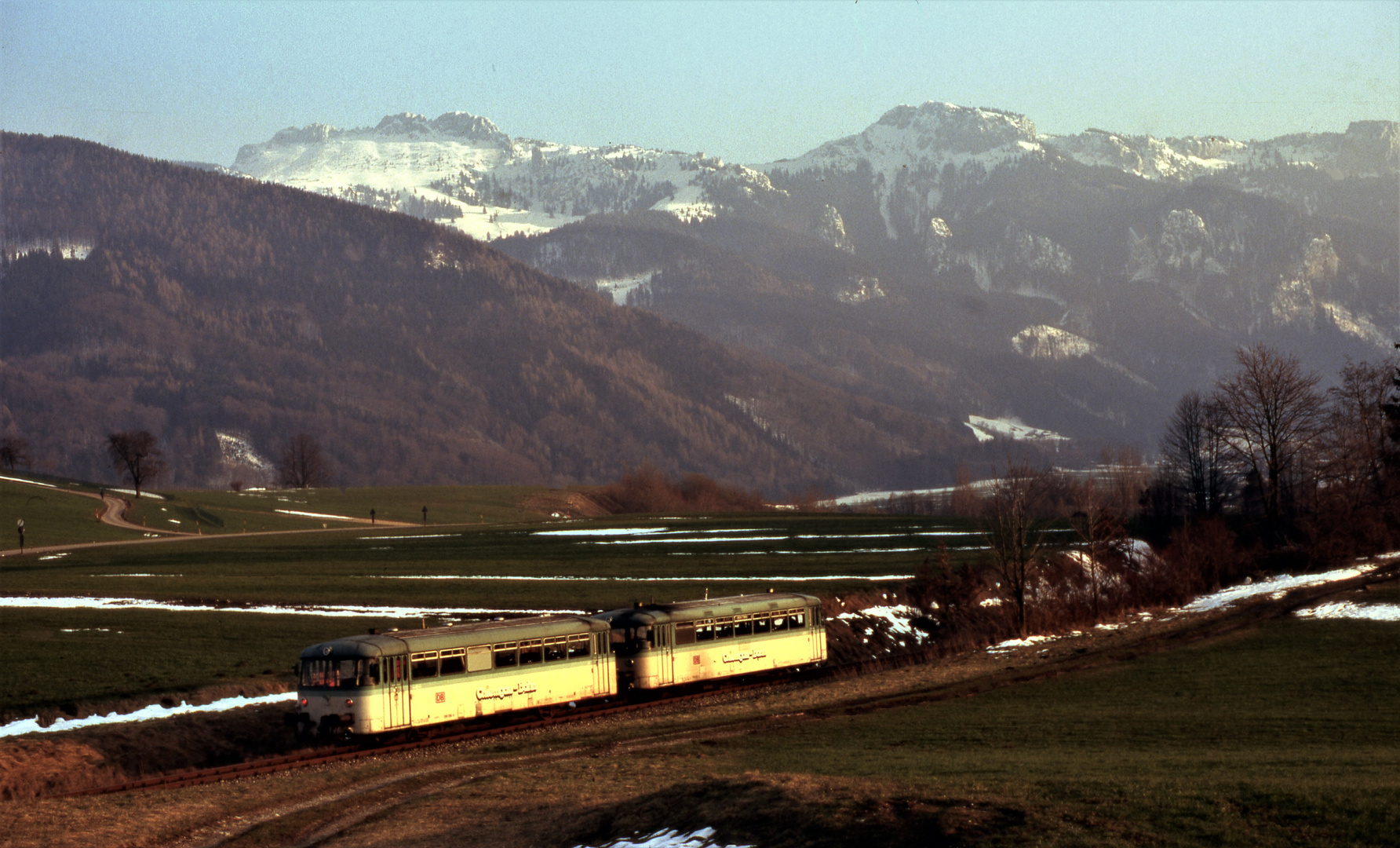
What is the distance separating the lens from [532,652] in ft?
137

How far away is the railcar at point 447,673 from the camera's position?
36750 millimetres

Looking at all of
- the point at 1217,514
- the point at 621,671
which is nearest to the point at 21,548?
the point at 621,671

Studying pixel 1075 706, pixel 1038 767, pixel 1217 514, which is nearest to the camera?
pixel 1038 767

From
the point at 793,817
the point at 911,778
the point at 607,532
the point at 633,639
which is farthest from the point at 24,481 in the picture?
the point at 793,817

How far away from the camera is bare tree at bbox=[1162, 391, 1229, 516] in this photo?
397 ft

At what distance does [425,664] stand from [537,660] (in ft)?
15.6

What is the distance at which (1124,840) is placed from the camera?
19.3 meters

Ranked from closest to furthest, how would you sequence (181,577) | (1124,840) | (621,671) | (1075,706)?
(1124,840) < (1075,706) < (621,671) < (181,577)

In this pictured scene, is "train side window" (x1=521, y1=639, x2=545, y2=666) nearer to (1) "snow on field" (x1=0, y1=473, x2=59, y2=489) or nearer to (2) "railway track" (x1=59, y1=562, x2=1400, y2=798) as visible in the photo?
(2) "railway track" (x1=59, y1=562, x2=1400, y2=798)

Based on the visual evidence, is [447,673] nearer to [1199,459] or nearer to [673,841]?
[673,841]

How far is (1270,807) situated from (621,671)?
92.6 ft

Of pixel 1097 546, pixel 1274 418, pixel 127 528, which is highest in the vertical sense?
pixel 1274 418

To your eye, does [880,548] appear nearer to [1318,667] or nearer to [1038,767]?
[1318,667]

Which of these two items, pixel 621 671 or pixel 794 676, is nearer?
pixel 621 671
